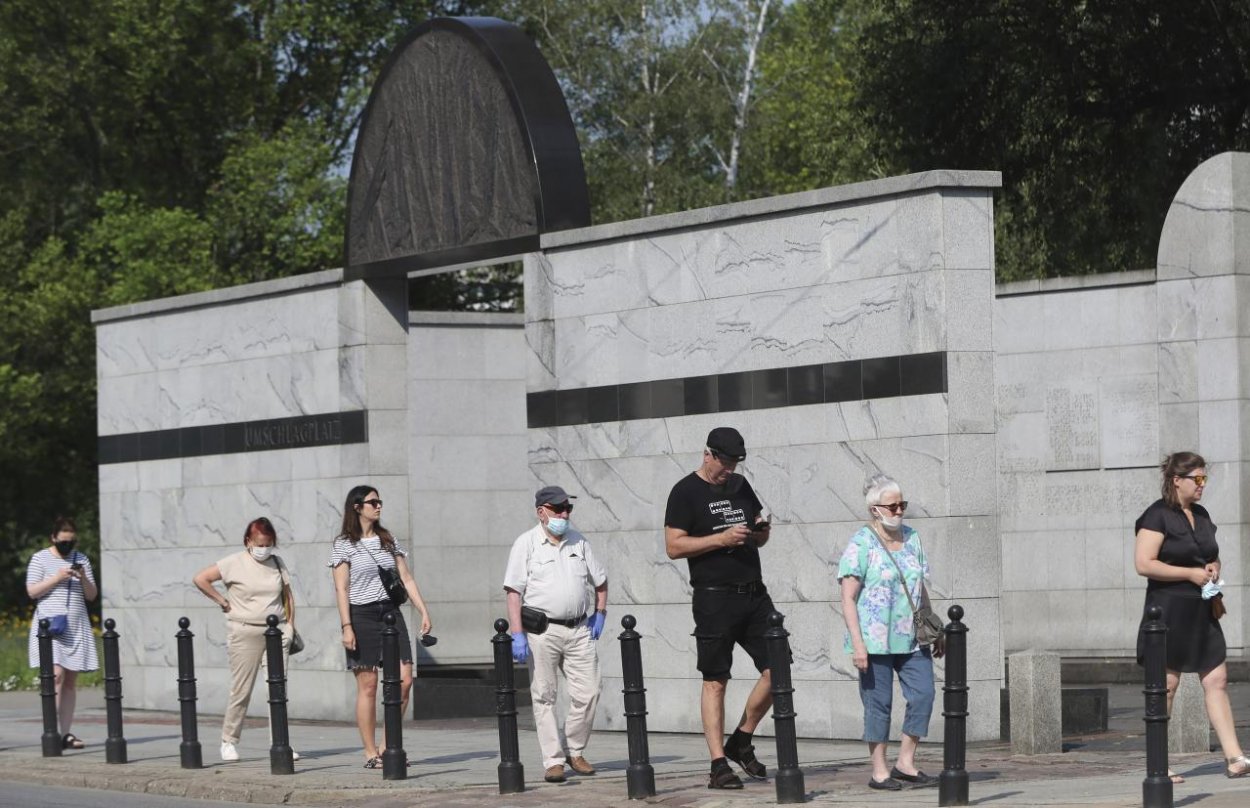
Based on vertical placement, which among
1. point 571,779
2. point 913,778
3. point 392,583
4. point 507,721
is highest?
point 392,583

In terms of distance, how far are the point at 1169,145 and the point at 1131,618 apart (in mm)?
11812

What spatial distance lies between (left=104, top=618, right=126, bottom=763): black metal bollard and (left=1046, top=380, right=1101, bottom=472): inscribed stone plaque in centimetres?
903

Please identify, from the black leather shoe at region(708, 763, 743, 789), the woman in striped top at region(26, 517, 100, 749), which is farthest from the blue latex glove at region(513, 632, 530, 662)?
the woman in striped top at region(26, 517, 100, 749)

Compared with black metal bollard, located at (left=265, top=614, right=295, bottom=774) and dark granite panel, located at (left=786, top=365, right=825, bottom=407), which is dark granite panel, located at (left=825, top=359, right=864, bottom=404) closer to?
dark granite panel, located at (left=786, top=365, right=825, bottom=407)

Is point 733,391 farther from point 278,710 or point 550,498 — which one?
point 278,710

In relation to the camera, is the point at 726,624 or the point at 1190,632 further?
the point at 726,624

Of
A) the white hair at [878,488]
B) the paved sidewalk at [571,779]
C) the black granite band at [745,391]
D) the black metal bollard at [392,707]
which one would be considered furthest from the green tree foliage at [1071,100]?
the white hair at [878,488]

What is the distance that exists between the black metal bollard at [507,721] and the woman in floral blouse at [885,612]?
2.26m

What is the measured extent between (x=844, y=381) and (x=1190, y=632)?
401 centimetres

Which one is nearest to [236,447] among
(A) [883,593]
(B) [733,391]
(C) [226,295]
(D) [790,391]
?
(C) [226,295]

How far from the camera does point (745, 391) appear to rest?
51.6 ft

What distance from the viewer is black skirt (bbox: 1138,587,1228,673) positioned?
1161 centimetres

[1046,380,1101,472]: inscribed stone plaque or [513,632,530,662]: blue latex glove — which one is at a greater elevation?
[1046,380,1101,472]: inscribed stone plaque

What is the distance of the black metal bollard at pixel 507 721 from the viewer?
490 inches
